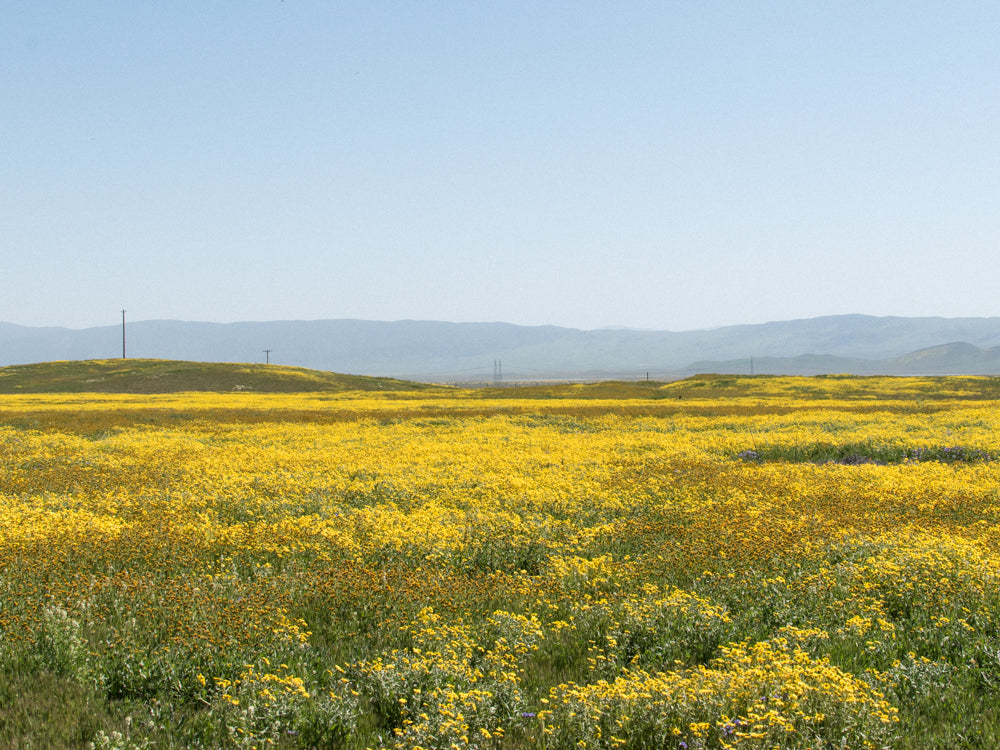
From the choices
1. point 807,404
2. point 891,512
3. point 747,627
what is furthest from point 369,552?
point 807,404

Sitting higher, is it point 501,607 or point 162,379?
point 162,379

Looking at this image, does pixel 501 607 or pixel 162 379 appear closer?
pixel 501 607

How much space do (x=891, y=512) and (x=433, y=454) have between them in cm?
1364

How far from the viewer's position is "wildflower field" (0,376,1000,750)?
597 centimetres

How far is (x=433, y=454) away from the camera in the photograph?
22.7 m

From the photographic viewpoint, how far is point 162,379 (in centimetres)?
9369

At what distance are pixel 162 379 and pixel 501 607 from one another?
3815 inches

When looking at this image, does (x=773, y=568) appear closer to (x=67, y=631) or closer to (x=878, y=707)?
(x=878, y=707)

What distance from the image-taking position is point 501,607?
9148mm

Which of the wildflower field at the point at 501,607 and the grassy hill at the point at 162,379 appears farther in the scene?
the grassy hill at the point at 162,379

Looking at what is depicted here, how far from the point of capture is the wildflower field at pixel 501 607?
5.97 m

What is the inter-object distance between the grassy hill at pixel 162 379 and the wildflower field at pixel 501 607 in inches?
3045

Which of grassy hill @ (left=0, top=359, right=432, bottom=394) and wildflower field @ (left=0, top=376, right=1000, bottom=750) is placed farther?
grassy hill @ (left=0, top=359, right=432, bottom=394)

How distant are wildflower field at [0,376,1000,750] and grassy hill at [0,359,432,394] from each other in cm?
7734
